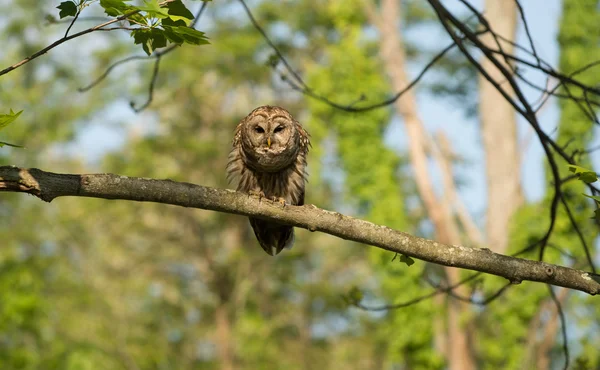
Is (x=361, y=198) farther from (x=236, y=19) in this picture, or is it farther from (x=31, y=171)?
(x=31, y=171)

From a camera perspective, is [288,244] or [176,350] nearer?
[288,244]

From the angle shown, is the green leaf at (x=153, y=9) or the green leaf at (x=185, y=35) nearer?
the green leaf at (x=153, y=9)

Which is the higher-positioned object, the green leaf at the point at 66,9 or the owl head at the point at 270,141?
the owl head at the point at 270,141

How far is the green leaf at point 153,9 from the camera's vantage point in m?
2.76

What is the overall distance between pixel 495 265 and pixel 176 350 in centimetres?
2799

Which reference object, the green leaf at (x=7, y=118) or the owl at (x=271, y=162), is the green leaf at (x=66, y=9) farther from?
the owl at (x=271, y=162)

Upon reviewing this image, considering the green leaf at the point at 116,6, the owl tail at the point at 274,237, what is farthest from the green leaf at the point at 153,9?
the owl tail at the point at 274,237

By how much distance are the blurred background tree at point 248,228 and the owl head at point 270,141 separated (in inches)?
447

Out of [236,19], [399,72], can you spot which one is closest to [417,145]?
[399,72]

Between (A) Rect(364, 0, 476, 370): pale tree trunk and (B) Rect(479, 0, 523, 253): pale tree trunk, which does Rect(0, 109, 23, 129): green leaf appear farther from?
(B) Rect(479, 0, 523, 253): pale tree trunk

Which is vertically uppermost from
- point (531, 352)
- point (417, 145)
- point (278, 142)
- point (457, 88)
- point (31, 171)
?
point (457, 88)

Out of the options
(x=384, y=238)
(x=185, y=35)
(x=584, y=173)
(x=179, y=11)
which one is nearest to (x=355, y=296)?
(x=384, y=238)

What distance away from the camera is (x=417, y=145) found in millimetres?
20203

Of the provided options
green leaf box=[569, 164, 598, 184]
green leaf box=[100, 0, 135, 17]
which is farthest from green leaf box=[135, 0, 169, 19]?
green leaf box=[569, 164, 598, 184]
